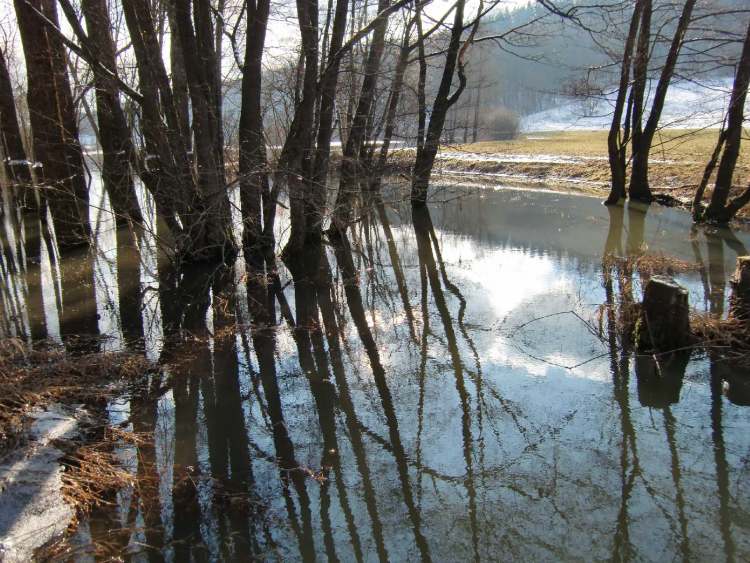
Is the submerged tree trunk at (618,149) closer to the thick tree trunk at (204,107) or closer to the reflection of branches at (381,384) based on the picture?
the reflection of branches at (381,384)

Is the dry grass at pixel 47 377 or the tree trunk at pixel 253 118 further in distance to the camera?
the tree trunk at pixel 253 118

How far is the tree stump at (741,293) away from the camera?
19.0 ft

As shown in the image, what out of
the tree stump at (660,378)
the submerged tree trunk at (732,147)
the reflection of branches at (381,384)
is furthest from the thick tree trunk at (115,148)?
the submerged tree trunk at (732,147)

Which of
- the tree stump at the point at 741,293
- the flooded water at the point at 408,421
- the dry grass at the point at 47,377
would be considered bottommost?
the flooded water at the point at 408,421

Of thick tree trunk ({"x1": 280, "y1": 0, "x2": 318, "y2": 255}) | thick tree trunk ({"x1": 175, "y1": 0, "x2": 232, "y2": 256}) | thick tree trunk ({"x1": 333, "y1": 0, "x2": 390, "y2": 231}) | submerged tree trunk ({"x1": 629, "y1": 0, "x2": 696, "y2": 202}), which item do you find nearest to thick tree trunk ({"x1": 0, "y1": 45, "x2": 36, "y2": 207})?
thick tree trunk ({"x1": 175, "y1": 0, "x2": 232, "y2": 256})

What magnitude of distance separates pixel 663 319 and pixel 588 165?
19.4m

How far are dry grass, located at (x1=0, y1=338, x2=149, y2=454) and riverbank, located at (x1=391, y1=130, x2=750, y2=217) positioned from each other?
10.1 meters

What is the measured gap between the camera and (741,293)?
5.85 m

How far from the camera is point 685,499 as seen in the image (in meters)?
3.59

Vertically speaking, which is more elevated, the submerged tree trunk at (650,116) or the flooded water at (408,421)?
the submerged tree trunk at (650,116)

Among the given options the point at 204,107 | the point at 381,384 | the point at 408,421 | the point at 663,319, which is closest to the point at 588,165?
the point at 204,107

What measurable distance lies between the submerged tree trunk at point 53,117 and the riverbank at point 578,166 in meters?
7.25

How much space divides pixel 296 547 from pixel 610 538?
1808 mm

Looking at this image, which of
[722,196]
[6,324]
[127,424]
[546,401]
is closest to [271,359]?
[127,424]
